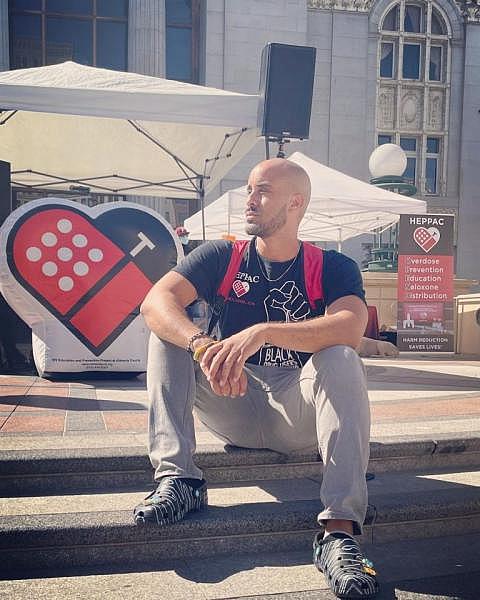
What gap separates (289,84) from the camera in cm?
759

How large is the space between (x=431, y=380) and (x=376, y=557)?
4.18 m

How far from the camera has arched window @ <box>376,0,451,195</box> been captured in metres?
22.2

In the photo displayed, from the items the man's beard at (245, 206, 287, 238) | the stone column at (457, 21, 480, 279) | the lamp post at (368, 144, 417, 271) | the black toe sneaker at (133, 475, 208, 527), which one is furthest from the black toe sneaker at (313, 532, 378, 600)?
the stone column at (457, 21, 480, 279)

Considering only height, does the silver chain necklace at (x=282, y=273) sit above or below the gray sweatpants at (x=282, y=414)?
above

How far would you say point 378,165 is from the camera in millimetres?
14359

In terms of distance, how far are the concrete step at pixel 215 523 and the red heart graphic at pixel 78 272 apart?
2.82 metres

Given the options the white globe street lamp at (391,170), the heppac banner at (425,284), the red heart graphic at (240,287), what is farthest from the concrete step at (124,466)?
the white globe street lamp at (391,170)

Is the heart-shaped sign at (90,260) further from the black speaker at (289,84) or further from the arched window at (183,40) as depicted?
the arched window at (183,40)

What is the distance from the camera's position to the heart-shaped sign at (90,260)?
5.37 meters

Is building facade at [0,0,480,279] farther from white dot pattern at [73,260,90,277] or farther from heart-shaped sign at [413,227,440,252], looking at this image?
white dot pattern at [73,260,90,277]

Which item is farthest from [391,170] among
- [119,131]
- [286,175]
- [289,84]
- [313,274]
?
[313,274]

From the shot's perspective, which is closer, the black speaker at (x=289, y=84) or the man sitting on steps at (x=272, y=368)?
the man sitting on steps at (x=272, y=368)

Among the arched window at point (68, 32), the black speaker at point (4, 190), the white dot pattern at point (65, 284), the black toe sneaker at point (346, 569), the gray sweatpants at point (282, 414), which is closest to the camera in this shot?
the black toe sneaker at point (346, 569)

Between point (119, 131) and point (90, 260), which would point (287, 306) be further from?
point (119, 131)
